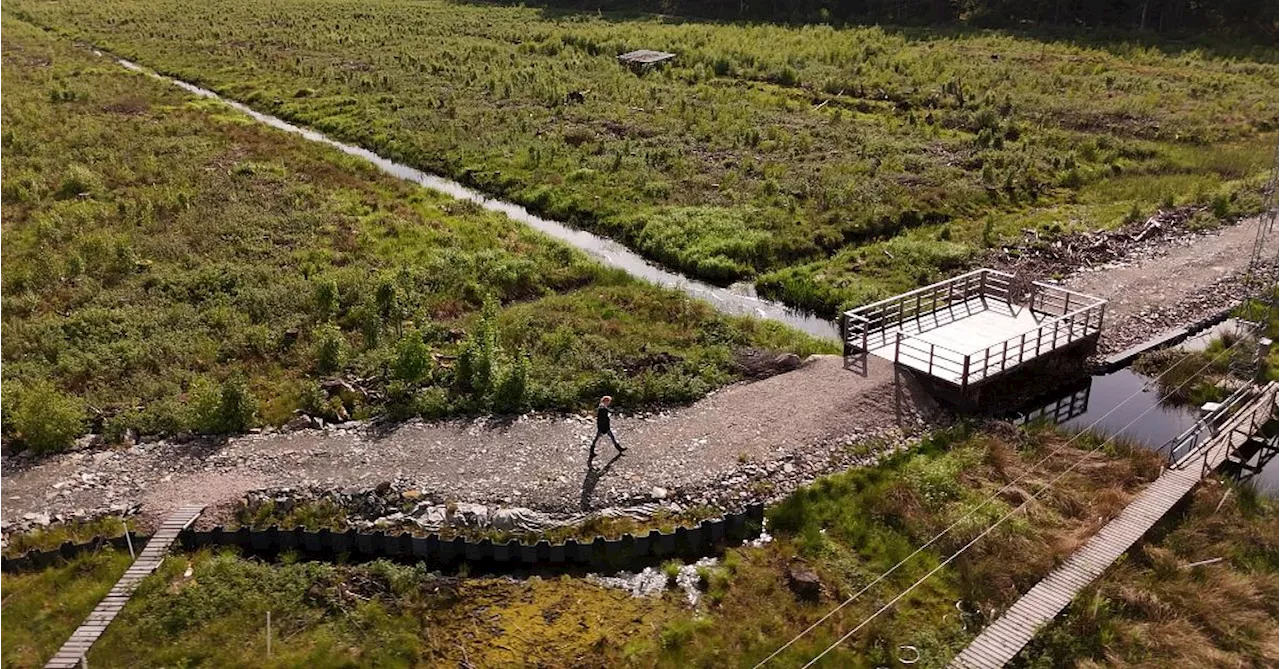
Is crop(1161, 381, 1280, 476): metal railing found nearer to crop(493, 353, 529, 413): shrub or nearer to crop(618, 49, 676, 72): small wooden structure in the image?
crop(493, 353, 529, 413): shrub

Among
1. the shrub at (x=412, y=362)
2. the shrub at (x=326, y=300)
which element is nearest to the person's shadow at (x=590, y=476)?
the shrub at (x=412, y=362)

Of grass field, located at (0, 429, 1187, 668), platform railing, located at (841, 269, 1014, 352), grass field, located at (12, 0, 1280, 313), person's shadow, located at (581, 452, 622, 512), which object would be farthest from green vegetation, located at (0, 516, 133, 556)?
grass field, located at (12, 0, 1280, 313)

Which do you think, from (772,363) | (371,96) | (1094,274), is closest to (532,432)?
(772,363)

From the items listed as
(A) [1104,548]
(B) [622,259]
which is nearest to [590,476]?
(A) [1104,548]

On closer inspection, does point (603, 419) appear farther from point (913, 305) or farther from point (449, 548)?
point (913, 305)

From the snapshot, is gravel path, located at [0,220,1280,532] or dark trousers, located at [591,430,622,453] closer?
gravel path, located at [0,220,1280,532]

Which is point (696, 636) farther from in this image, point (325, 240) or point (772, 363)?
point (325, 240)
